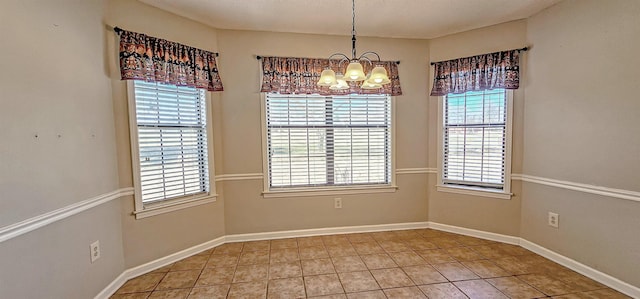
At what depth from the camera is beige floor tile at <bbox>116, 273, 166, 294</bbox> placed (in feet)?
7.39

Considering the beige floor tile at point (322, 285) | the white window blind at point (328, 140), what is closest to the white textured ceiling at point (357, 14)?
the white window blind at point (328, 140)

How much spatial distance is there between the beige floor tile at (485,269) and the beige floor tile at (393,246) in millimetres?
619

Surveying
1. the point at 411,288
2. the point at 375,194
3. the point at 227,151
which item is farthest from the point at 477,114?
the point at 227,151

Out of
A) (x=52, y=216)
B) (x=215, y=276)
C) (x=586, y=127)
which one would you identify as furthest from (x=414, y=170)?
(x=52, y=216)

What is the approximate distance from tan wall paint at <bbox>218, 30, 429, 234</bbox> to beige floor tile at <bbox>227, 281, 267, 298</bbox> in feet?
3.24

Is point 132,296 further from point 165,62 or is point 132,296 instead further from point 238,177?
point 165,62

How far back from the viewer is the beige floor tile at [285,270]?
2.45 m

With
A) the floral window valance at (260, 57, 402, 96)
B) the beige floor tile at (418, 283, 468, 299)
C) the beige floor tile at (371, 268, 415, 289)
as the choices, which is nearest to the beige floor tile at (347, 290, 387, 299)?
the beige floor tile at (371, 268, 415, 289)

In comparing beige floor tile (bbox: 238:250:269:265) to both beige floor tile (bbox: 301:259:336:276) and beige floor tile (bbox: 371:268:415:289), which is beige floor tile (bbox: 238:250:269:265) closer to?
beige floor tile (bbox: 301:259:336:276)

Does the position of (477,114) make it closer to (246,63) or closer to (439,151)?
(439,151)

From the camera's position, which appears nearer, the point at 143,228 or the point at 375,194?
the point at 143,228

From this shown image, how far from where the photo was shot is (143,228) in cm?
251

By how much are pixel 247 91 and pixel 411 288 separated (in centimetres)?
262

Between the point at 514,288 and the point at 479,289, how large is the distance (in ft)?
0.96
